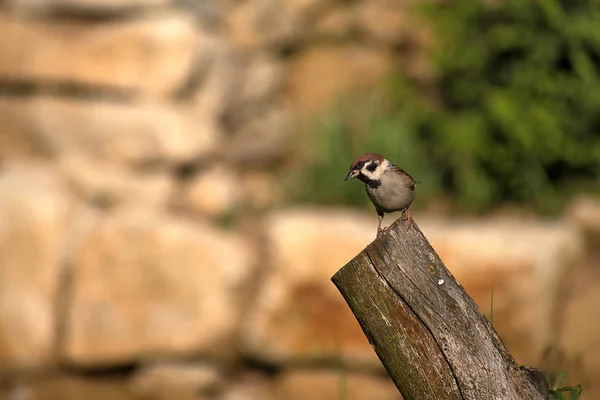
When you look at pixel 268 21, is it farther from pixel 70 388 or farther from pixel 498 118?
pixel 70 388

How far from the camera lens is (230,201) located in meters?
8.11

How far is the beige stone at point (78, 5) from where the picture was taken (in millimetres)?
8047

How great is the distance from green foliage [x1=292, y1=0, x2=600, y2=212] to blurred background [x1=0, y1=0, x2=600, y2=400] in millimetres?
19

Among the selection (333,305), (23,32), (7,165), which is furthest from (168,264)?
(23,32)

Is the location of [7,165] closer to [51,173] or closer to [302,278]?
[51,173]

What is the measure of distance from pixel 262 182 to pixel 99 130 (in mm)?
1770

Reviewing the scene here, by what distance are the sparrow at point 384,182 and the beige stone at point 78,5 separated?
5.57 m

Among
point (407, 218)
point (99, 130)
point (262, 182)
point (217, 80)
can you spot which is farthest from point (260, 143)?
point (407, 218)

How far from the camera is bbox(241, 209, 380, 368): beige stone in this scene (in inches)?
261

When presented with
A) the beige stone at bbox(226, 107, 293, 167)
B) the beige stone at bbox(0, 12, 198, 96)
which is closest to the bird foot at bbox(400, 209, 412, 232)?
the beige stone at bbox(0, 12, 198, 96)

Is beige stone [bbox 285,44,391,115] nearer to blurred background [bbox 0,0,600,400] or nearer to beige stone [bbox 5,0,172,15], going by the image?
blurred background [bbox 0,0,600,400]

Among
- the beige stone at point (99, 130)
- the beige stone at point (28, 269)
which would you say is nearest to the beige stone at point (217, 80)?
the beige stone at point (99, 130)

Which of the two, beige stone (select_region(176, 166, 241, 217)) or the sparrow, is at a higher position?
beige stone (select_region(176, 166, 241, 217))

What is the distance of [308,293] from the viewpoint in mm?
6742
